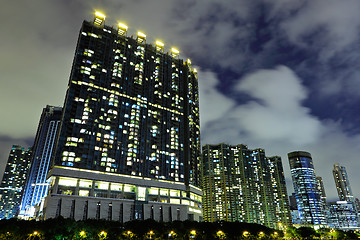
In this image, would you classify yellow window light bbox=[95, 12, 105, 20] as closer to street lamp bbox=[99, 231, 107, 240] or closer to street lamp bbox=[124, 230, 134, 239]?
street lamp bbox=[99, 231, 107, 240]

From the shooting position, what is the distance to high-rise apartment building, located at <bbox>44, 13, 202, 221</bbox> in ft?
387

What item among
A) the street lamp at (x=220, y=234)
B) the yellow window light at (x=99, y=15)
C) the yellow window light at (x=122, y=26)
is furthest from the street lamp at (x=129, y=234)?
the yellow window light at (x=122, y=26)

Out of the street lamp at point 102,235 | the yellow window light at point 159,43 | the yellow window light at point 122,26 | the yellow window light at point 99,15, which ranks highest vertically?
the yellow window light at point 159,43

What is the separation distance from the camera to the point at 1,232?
2596 inches

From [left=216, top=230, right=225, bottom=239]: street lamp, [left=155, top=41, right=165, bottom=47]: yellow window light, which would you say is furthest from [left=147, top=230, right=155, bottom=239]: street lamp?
[left=155, top=41, right=165, bottom=47]: yellow window light

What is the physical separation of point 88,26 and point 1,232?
11498cm

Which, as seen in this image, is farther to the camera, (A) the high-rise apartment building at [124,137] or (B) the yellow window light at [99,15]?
(B) the yellow window light at [99,15]

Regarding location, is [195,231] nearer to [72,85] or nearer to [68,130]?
[68,130]

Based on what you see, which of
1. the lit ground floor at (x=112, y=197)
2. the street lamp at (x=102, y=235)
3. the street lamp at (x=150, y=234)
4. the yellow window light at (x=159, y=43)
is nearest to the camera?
the street lamp at (x=102, y=235)

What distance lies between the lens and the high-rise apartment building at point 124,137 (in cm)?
11788

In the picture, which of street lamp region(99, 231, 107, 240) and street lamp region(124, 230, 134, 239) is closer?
street lamp region(99, 231, 107, 240)

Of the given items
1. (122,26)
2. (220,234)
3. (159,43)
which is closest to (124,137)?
(220,234)

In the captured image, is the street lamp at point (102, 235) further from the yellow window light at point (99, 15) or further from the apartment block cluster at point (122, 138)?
the yellow window light at point (99, 15)

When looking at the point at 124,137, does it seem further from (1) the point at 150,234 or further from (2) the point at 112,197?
(1) the point at 150,234
